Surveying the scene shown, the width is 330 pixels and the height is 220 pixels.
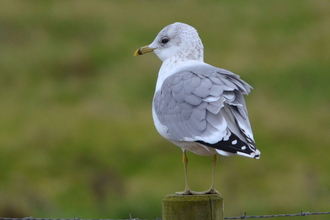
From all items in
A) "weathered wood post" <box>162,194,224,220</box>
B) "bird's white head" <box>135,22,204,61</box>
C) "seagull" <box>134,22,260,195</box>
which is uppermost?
"bird's white head" <box>135,22,204,61</box>

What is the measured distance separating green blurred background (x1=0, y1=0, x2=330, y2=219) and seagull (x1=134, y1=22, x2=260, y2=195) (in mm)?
4047

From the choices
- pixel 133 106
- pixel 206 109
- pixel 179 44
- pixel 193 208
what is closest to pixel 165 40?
pixel 179 44

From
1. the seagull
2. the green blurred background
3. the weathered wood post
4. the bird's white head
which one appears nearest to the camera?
the weathered wood post

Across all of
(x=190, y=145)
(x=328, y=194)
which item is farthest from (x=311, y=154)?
(x=190, y=145)

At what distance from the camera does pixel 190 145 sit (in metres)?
3.99

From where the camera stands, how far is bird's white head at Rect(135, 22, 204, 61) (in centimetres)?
470

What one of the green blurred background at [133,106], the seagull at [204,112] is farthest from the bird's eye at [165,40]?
the green blurred background at [133,106]

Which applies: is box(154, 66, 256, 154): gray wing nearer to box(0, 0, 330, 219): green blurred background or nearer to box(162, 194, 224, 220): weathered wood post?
box(162, 194, 224, 220): weathered wood post

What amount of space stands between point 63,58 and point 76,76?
94 centimetres

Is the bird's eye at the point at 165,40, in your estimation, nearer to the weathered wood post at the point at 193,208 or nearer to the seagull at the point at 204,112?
the seagull at the point at 204,112

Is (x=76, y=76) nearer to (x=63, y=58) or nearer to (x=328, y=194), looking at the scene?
(x=63, y=58)

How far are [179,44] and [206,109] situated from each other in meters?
0.95

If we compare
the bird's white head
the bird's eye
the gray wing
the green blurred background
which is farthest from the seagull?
the green blurred background

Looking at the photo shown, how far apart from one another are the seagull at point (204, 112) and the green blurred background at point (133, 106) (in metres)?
4.05
